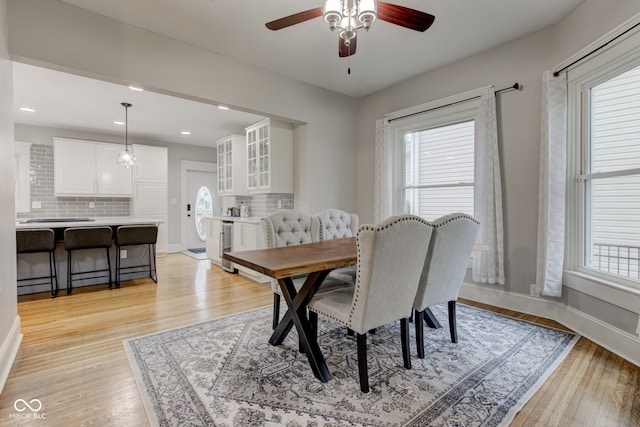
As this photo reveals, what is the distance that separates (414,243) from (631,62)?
81.8 inches

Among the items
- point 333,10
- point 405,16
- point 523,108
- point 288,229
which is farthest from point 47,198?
point 523,108

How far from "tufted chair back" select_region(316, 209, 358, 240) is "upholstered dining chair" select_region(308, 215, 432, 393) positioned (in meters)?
1.25

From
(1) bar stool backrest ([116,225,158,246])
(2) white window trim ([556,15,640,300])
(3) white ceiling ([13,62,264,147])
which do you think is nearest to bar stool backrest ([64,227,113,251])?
(1) bar stool backrest ([116,225,158,246])

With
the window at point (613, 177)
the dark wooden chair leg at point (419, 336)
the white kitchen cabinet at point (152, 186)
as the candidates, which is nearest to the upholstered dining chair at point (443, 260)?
the dark wooden chair leg at point (419, 336)

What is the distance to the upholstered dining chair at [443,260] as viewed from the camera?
A: 6.45ft

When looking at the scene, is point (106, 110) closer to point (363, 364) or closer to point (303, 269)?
point (303, 269)

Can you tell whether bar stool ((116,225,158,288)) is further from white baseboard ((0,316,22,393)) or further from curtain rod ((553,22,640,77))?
curtain rod ((553,22,640,77))

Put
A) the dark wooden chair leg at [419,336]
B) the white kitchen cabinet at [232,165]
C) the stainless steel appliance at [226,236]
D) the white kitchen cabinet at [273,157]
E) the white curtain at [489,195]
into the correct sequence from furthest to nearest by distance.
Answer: the white kitchen cabinet at [232,165] < the stainless steel appliance at [226,236] < the white kitchen cabinet at [273,157] < the white curtain at [489,195] < the dark wooden chair leg at [419,336]

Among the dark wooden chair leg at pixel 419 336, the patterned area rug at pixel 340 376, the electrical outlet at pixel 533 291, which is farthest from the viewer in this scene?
the electrical outlet at pixel 533 291

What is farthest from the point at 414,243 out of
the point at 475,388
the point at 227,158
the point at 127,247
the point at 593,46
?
the point at 227,158

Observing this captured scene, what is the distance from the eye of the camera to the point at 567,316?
8.70ft

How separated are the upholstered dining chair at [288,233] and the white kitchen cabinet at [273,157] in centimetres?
143

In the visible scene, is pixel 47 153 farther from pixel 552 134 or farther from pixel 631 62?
pixel 631 62

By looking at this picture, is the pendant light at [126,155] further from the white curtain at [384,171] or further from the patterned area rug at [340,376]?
the white curtain at [384,171]
